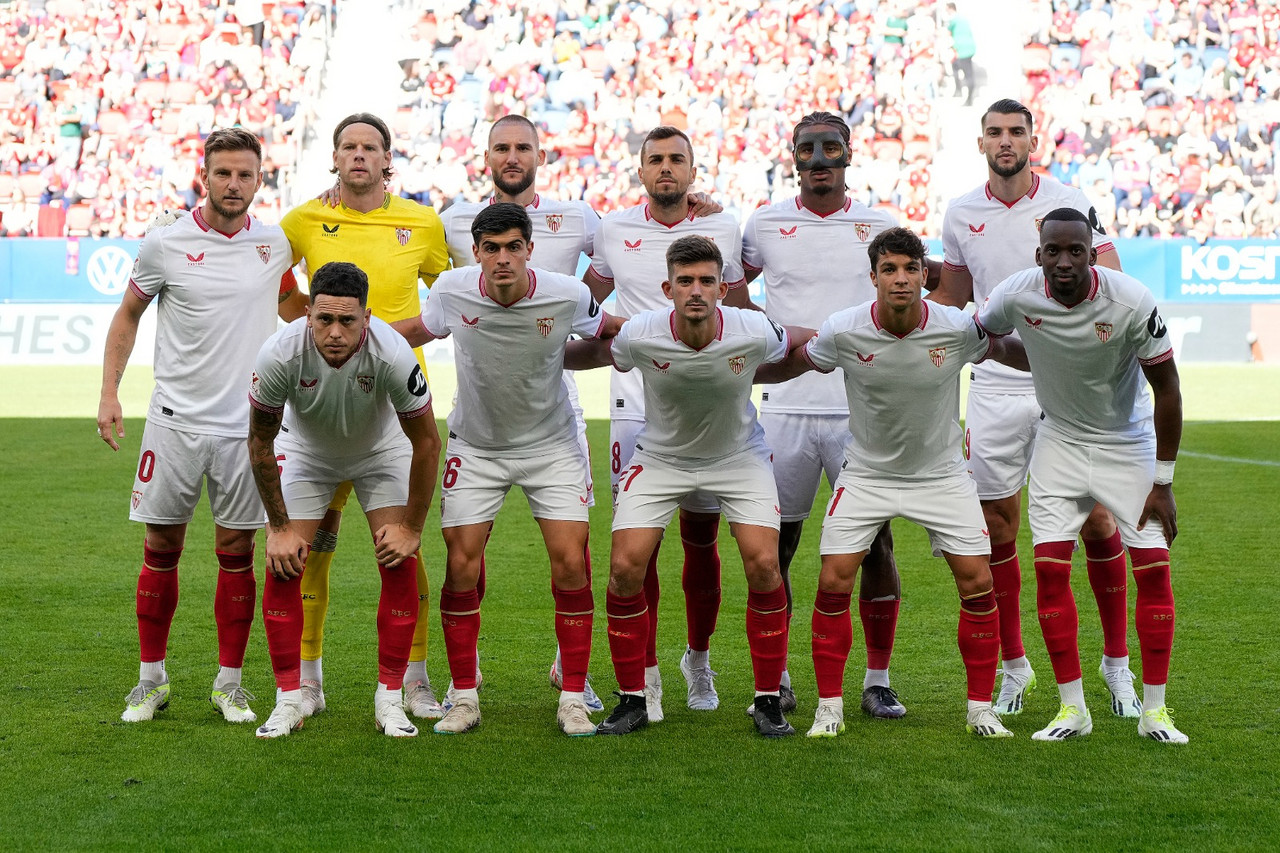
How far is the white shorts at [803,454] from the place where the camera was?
555 cm

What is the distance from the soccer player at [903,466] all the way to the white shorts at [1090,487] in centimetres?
23

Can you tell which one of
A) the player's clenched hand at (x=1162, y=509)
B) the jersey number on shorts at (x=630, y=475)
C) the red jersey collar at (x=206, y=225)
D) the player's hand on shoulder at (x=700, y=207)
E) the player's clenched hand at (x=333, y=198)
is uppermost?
the player's hand on shoulder at (x=700, y=207)

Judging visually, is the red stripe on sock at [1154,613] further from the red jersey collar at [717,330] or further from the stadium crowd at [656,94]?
the stadium crowd at [656,94]

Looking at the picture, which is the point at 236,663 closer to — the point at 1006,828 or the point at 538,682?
the point at 538,682

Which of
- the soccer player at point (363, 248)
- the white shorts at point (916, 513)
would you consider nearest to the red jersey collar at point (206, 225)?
the soccer player at point (363, 248)

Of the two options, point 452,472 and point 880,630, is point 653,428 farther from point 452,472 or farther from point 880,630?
point 880,630

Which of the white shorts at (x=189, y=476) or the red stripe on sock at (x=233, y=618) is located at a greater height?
the white shorts at (x=189, y=476)

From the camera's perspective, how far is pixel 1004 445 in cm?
565

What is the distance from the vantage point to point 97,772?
4.45 meters

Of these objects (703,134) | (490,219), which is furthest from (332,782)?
(703,134)

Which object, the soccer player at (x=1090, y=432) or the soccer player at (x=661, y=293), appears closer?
the soccer player at (x=1090, y=432)

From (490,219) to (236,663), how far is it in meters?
1.85

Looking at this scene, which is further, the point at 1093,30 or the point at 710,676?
the point at 1093,30

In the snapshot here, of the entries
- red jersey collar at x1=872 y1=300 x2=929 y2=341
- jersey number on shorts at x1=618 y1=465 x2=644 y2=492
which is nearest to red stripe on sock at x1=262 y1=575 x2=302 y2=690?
jersey number on shorts at x1=618 y1=465 x2=644 y2=492
